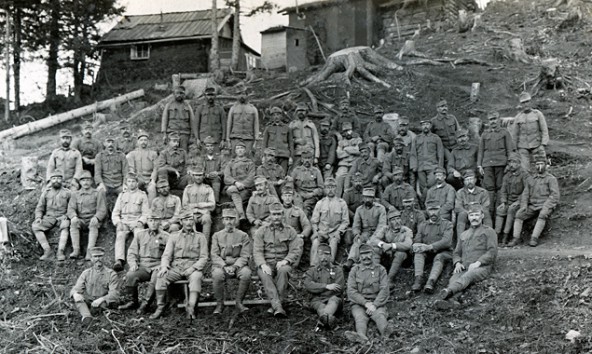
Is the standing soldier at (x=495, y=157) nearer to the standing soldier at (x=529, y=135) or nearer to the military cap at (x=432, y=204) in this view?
the standing soldier at (x=529, y=135)

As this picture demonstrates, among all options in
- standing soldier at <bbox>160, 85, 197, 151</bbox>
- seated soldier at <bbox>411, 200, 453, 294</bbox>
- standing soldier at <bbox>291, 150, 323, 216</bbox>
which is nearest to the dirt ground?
seated soldier at <bbox>411, 200, 453, 294</bbox>

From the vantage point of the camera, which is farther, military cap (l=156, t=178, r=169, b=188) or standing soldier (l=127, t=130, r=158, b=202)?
standing soldier (l=127, t=130, r=158, b=202)

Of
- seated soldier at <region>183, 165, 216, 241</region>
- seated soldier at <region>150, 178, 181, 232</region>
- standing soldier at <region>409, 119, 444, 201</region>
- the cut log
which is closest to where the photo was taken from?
seated soldier at <region>150, 178, 181, 232</region>

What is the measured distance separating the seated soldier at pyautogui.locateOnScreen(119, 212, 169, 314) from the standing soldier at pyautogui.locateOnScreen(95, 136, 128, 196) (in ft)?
7.59

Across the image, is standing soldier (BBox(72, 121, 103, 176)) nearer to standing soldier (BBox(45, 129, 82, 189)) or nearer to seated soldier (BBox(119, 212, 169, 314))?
standing soldier (BBox(45, 129, 82, 189))

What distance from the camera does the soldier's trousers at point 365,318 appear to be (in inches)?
353

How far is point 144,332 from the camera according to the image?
9.09 metres

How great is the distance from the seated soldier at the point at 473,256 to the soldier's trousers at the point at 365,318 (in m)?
0.83

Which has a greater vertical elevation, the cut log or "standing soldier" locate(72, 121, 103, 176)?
the cut log

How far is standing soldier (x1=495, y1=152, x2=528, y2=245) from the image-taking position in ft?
37.6

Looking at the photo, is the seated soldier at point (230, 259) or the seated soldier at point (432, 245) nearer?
the seated soldier at point (230, 259)

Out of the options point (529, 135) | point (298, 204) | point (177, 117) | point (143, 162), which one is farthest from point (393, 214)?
point (177, 117)

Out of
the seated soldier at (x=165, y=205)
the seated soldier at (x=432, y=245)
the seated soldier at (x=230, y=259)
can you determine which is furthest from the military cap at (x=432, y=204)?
the seated soldier at (x=165, y=205)

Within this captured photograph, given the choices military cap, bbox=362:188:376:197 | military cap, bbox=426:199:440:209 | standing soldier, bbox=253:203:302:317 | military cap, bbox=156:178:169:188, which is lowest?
standing soldier, bbox=253:203:302:317
